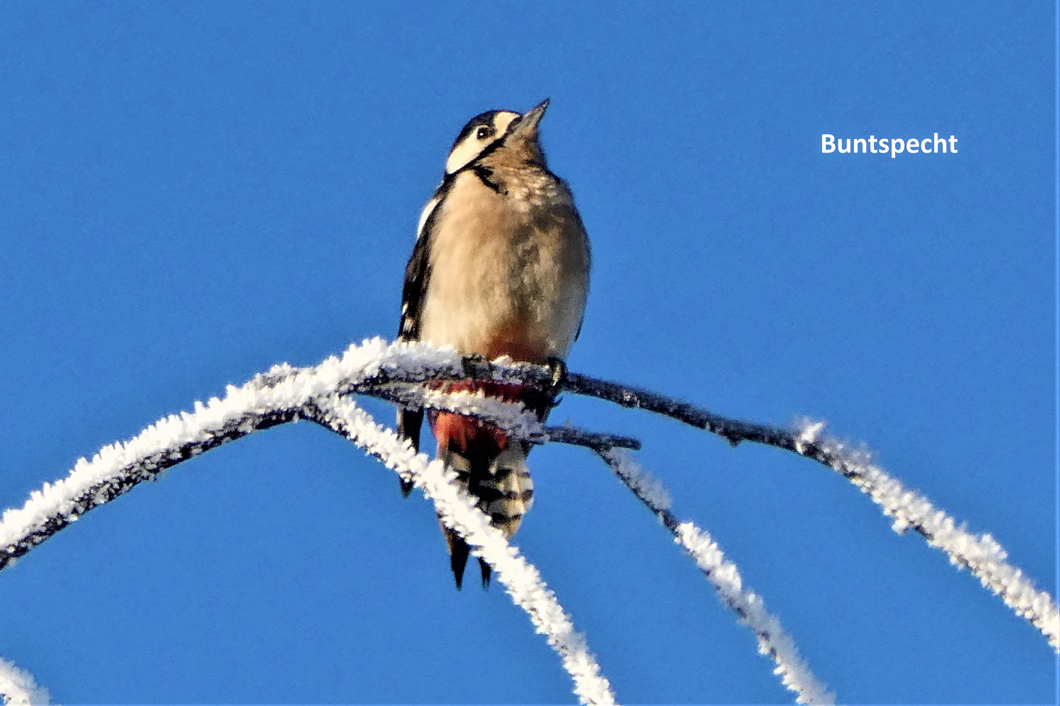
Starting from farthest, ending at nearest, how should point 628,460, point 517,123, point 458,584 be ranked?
1. point 517,123
2. point 458,584
3. point 628,460

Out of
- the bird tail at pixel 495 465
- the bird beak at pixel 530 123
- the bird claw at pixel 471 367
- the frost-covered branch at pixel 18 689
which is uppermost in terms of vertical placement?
the bird beak at pixel 530 123

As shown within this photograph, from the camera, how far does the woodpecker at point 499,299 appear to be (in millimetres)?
4547

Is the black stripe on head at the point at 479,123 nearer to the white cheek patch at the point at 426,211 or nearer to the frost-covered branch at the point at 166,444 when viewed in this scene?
the white cheek patch at the point at 426,211

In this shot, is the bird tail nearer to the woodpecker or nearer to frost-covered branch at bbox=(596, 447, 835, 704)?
the woodpecker

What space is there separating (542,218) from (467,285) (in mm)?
430

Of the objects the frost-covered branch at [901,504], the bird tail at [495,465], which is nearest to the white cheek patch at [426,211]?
the bird tail at [495,465]

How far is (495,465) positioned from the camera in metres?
4.56

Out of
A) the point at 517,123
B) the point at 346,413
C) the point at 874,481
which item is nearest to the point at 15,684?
the point at 346,413

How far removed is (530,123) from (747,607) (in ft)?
13.6

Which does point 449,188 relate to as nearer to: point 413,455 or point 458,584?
point 458,584

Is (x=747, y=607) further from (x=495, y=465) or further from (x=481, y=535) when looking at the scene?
(x=495, y=465)

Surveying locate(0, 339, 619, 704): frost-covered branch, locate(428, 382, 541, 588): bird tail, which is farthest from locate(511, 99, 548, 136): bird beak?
locate(0, 339, 619, 704): frost-covered branch

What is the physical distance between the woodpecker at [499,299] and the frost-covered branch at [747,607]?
2.60m

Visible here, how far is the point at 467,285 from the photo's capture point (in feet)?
15.3
